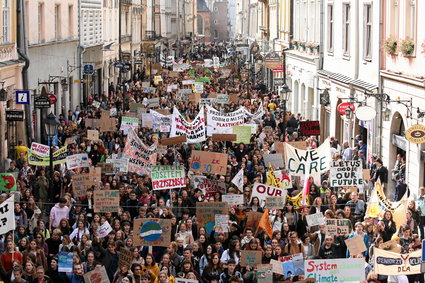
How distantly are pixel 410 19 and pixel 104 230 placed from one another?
1126 cm

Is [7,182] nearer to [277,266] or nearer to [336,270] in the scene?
[277,266]

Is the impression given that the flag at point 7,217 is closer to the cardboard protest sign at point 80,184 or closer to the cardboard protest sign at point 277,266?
the cardboard protest sign at point 277,266

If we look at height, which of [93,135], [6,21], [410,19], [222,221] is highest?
[410,19]

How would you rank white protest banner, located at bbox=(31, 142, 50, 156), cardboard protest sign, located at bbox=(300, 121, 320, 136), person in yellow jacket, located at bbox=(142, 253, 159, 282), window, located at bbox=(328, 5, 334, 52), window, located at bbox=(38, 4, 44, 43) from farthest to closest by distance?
1. window, located at bbox=(38, 4, 44, 43)
2. window, located at bbox=(328, 5, 334, 52)
3. cardboard protest sign, located at bbox=(300, 121, 320, 136)
4. white protest banner, located at bbox=(31, 142, 50, 156)
5. person in yellow jacket, located at bbox=(142, 253, 159, 282)

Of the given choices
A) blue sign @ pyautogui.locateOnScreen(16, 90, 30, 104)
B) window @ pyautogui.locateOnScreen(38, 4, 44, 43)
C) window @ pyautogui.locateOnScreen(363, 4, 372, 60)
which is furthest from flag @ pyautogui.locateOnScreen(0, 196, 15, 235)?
window @ pyautogui.locateOnScreen(38, 4, 44, 43)

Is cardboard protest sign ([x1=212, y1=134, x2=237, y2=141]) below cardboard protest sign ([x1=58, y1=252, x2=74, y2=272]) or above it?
above

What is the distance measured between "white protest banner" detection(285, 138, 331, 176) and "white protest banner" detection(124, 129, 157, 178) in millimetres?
3161

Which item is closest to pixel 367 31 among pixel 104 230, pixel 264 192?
pixel 264 192

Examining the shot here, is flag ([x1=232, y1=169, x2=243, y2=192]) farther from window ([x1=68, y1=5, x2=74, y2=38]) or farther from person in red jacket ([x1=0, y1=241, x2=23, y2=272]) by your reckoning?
window ([x1=68, y1=5, x2=74, y2=38])

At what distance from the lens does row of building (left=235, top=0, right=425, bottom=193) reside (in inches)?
949

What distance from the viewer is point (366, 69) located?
30.0m

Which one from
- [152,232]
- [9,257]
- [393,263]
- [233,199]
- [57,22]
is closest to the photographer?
[393,263]

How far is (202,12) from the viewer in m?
179

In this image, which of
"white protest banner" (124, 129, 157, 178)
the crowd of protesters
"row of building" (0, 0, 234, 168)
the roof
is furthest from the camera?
the roof
